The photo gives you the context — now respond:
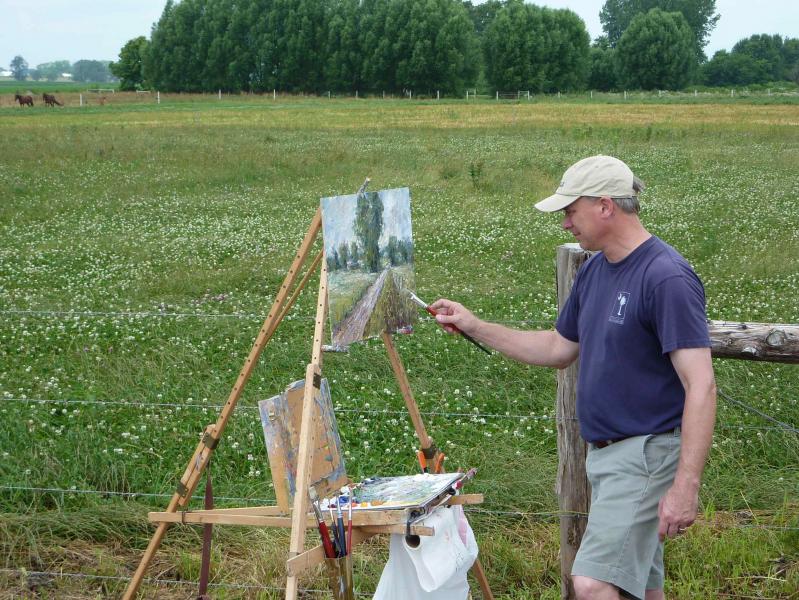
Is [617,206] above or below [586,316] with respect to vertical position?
above

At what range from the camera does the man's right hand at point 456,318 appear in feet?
14.1

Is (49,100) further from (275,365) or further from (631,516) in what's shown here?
(631,516)

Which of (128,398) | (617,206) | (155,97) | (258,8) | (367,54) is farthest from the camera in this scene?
(258,8)

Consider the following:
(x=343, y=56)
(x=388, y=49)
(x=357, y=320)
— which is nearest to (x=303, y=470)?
(x=357, y=320)

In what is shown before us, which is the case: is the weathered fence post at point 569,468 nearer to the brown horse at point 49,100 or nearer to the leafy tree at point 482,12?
the brown horse at point 49,100

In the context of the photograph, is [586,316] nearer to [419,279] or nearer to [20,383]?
[20,383]

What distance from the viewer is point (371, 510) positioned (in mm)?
4004

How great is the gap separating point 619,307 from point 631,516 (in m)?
0.78

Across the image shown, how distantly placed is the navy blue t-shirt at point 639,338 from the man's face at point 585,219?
0.15m

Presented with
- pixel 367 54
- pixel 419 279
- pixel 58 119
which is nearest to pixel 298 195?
pixel 419 279

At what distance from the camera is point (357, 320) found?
14.8ft

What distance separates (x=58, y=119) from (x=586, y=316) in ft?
153

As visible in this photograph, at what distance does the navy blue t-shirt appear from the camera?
343 centimetres

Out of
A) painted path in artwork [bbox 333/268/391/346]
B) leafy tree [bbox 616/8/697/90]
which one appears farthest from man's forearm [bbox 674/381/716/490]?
leafy tree [bbox 616/8/697/90]
